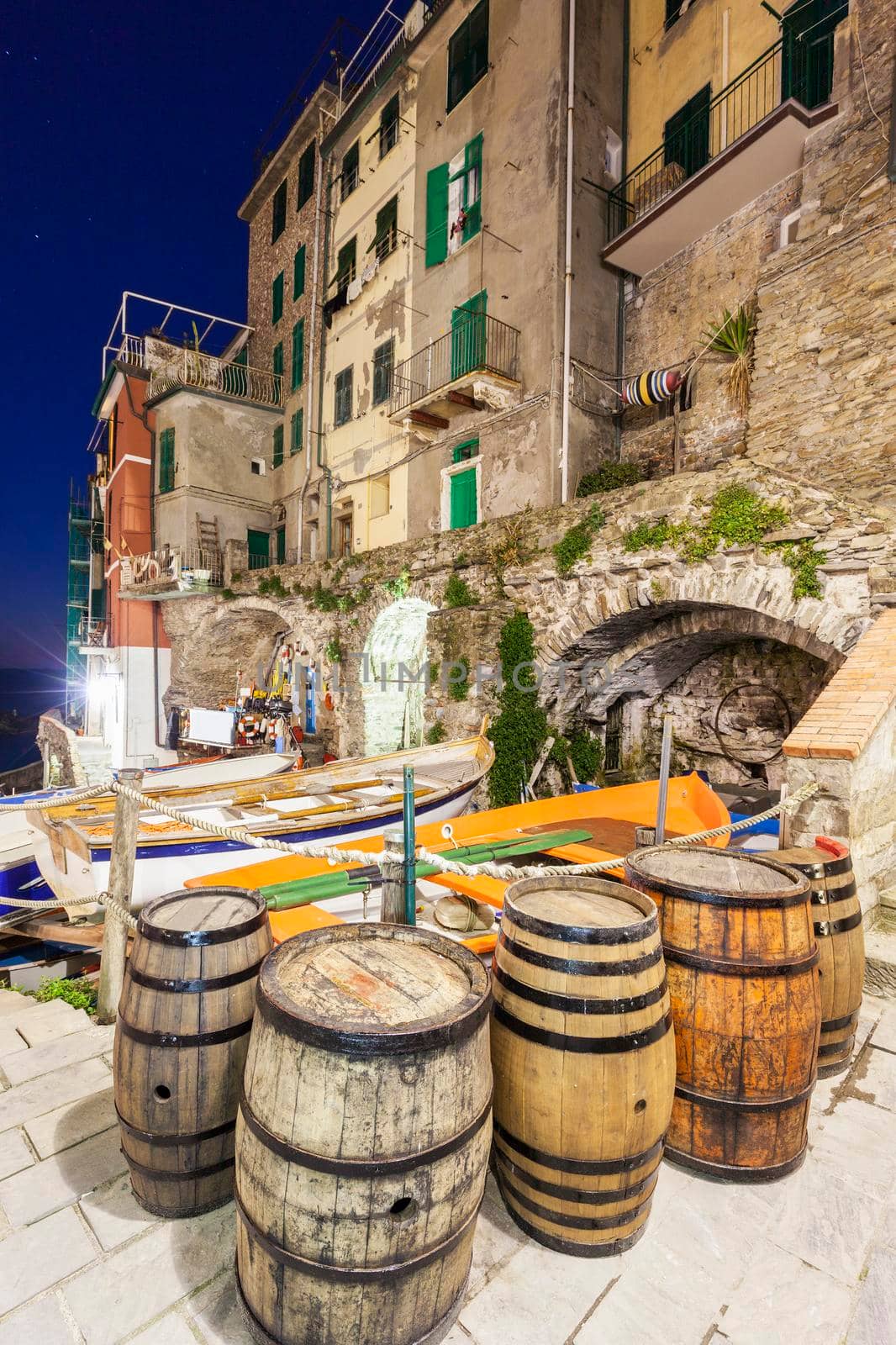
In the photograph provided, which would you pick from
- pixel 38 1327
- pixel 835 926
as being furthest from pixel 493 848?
pixel 38 1327

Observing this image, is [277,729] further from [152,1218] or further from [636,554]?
[152,1218]

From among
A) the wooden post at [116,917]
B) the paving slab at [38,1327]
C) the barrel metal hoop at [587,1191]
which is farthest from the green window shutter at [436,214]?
the paving slab at [38,1327]

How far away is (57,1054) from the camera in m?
2.65

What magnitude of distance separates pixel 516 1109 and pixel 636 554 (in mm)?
5987

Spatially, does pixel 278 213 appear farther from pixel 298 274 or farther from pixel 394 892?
pixel 394 892

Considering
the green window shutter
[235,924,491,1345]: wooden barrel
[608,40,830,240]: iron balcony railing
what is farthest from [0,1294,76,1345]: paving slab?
the green window shutter

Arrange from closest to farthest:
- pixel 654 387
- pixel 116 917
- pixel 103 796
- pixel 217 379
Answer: pixel 116 917
pixel 103 796
pixel 654 387
pixel 217 379

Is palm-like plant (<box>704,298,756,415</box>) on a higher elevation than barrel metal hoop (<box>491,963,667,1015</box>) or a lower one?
higher

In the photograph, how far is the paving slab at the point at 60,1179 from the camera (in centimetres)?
184

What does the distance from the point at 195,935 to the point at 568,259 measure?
1283cm

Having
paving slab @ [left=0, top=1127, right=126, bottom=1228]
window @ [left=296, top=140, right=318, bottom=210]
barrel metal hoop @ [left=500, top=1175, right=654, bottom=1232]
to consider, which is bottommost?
paving slab @ [left=0, top=1127, right=126, bottom=1228]

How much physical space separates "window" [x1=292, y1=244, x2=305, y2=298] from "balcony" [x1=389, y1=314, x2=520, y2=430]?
7162 mm

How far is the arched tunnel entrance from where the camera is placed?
25.2 ft

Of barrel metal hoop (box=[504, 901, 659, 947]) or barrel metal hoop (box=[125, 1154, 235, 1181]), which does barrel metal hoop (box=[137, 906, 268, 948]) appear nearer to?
barrel metal hoop (box=[125, 1154, 235, 1181])
